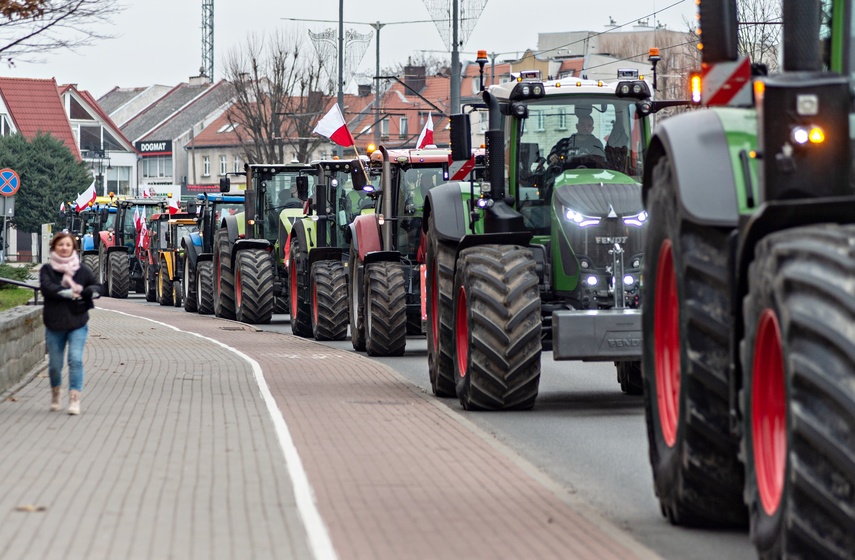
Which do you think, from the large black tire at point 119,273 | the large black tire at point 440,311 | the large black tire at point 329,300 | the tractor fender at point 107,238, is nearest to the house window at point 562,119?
the large black tire at point 440,311

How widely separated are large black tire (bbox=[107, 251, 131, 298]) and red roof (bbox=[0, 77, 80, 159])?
56.1m

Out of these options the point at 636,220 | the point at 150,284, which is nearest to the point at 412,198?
the point at 636,220

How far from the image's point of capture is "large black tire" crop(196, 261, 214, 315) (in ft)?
113

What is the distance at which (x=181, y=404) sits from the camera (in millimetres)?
14375

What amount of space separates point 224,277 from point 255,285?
6.57 feet

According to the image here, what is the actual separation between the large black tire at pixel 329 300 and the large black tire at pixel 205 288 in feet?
33.7

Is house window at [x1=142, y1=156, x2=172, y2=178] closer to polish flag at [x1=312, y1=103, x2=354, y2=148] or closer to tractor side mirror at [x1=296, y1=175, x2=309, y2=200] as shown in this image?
polish flag at [x1=312, y1=103, x2=354, y2=148]

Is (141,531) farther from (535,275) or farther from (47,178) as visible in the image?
(47,178)

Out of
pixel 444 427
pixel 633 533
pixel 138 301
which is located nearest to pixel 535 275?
pixel 444 427

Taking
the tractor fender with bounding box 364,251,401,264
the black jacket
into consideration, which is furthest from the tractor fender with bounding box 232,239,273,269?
the black jacket

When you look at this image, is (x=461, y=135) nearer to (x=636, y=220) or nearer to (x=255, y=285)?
(x=636, y=220)

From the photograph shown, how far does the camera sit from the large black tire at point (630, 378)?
49.3ft

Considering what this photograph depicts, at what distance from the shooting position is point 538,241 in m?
14.1

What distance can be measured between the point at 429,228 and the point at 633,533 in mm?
7811
